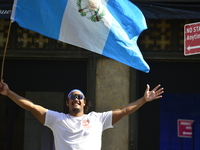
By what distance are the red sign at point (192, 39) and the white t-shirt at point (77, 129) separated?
3037mm

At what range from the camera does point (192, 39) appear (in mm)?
8188

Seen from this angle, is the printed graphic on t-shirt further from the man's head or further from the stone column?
the stone column

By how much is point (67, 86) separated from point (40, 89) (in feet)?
1.70

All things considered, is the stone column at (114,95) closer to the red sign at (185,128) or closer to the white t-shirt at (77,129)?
the red sign at (185,128)

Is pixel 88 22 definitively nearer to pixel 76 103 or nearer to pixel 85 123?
pixel 76 103

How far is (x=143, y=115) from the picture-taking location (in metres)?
9.34

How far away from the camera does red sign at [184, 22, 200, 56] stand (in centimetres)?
809

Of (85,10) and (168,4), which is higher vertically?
(168,4)

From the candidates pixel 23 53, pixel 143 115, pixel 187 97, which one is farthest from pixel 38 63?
pixel 187 97

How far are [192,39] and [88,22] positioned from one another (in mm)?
2695

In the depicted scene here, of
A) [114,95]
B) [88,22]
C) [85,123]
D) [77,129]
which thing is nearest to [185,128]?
[114,95]

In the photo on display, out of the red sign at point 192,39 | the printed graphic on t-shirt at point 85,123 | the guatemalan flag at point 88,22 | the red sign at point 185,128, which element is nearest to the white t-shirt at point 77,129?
the printed graphic on t-shirt at point 85,123

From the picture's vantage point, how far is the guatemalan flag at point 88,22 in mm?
5957

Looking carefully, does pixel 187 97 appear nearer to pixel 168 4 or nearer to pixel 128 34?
pixel 168 4
